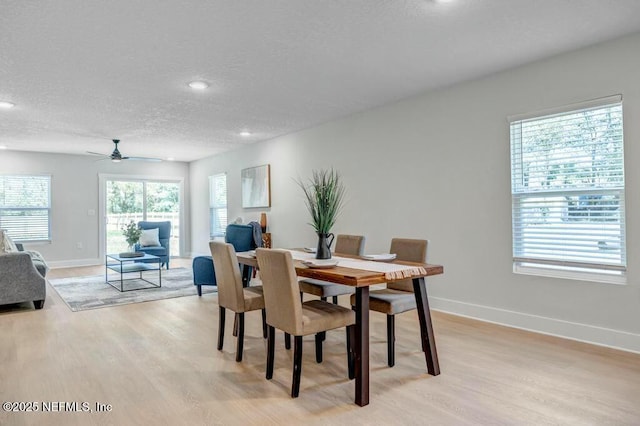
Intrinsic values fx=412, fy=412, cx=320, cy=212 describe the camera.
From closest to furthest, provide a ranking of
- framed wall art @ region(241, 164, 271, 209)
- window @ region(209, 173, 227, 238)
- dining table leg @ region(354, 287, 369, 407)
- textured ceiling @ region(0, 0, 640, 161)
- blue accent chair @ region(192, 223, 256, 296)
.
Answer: dining table leg @ region(354, 287, 369, 407)
textured ceiling @ region(0, 0, 640, 161)
blue accent chair @ region(192, 223, 256, 296)
framed wall art @ region(241, 164, 271, 209)
window @ region(209, 173, 227, 238)

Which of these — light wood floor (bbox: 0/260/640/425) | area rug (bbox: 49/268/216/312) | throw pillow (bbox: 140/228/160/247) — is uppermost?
throw pillow (bbox: 140/228/160/247)

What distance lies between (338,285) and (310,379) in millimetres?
886

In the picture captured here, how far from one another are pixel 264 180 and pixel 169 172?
358 cm

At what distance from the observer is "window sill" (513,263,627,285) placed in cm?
→ 314

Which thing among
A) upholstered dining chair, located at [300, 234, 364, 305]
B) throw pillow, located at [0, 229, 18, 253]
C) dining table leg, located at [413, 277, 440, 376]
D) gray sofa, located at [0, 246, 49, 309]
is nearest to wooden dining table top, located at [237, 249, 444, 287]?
dining table leg, located at [413, 277, 440, 376]

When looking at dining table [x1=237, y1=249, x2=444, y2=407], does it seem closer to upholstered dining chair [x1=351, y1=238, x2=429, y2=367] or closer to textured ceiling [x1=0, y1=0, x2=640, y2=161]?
upholstered dining chair [x1=351, y1=238, x2=429, y2=367]

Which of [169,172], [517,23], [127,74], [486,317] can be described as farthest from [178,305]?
[169,172]

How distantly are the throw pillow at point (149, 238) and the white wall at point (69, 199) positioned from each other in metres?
1.73

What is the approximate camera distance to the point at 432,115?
4414 millimetres

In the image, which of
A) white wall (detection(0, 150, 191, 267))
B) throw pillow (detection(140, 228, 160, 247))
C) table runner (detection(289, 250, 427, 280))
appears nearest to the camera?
table runner (detection(289, 250, 427, 280))

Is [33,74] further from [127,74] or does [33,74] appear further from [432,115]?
[432,115]

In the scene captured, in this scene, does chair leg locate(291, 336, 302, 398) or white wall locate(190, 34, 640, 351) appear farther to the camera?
white wall locate(190, 34, 640, 351)

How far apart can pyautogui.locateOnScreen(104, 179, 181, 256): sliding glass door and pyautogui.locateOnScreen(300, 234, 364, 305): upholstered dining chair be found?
678cm

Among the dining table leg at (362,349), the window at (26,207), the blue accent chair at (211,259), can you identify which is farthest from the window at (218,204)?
the dining table leg at (362,349)
